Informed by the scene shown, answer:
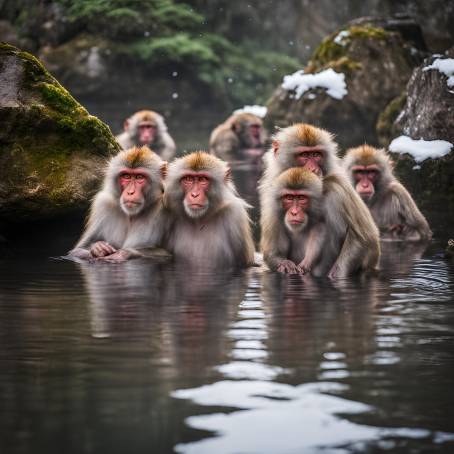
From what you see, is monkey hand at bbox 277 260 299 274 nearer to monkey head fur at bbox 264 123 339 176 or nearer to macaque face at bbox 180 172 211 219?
macaque face at bbox 180 172 211 219

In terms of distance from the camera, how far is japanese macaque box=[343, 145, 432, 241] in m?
10.2

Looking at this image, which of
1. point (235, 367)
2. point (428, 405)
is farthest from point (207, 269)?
point (428, 405)

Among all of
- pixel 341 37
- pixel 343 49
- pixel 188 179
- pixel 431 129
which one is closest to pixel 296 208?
pixel 188 179

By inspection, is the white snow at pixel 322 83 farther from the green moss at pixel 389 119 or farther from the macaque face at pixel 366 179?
the macaque face at pixel 366 179

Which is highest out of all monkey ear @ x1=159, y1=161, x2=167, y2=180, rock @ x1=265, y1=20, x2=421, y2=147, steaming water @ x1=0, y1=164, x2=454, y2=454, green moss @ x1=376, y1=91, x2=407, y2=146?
rock @ x1=265, y1=20, x2=421, y2=147

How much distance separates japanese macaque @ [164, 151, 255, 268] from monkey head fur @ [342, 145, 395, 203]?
87.5 inches

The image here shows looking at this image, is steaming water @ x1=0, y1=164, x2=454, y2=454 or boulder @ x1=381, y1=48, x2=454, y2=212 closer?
steaming water @ x1=0, y1=164, x2=454, y2=454

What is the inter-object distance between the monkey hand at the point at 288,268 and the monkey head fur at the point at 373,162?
2.64 metres

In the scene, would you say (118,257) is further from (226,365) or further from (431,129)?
(431,129)

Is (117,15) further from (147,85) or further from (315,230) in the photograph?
(315,230)

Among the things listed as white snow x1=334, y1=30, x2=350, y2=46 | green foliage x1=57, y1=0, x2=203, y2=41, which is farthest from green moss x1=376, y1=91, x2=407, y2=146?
green foliage x1=57, y1=0, x2=203, y2=41

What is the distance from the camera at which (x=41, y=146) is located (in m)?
9.13

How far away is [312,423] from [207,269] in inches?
164

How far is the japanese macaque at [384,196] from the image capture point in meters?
10.2
